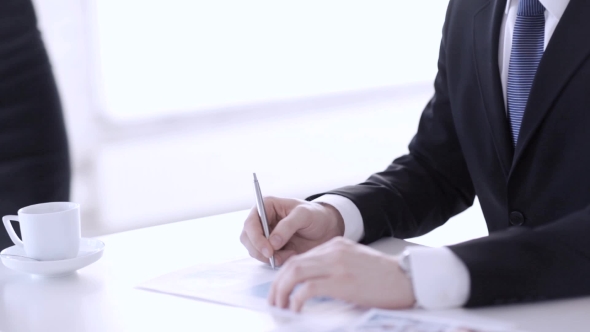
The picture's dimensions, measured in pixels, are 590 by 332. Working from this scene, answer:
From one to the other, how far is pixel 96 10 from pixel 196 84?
0.56 m

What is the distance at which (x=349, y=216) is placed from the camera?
55.4 inches

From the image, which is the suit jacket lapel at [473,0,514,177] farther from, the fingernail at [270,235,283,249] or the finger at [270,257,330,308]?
the finger at [270,257,330,308]

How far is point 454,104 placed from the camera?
1.65m

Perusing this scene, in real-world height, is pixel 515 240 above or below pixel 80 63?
below

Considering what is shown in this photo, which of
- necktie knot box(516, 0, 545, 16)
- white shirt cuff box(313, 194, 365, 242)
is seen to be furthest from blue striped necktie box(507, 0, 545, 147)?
white shirt cuff box(313, 194, 365, 242)

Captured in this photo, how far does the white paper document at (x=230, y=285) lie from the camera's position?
1.08 meters

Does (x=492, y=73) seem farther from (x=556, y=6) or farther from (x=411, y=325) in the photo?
(x=411, y=325)

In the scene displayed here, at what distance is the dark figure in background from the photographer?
1847mm

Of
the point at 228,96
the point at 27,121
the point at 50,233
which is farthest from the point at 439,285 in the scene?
the point at 228,96

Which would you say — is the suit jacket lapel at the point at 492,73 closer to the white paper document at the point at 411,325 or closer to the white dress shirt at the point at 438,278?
the white dress shirt at the point at 438,278

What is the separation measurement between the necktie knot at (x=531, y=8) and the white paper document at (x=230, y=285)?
71 centimetres

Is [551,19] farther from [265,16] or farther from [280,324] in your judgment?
[265,16]

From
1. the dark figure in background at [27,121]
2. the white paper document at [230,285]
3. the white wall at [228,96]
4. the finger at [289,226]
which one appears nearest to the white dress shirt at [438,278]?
the white paper document at [230,285]

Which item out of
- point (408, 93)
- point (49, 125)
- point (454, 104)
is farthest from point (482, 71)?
point (408, 93)
